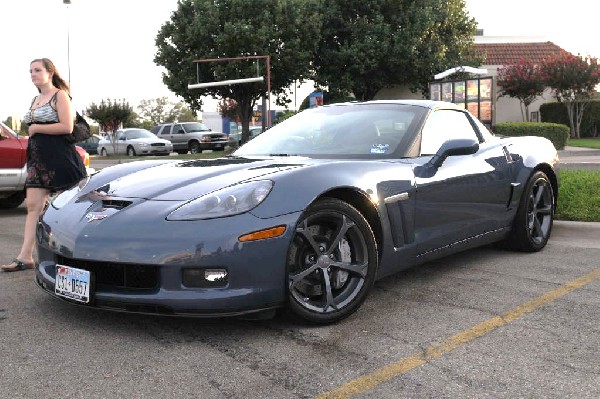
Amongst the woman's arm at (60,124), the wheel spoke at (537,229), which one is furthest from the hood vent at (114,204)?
the wheel spoke at (537,229)

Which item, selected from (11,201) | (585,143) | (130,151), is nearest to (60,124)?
(11,201)

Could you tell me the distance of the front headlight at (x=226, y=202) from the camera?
3.00 m

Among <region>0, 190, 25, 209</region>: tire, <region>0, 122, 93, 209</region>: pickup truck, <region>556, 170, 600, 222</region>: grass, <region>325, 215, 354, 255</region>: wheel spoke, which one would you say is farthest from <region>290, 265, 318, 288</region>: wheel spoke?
<region>0, 190, 25, 209</region>: tire

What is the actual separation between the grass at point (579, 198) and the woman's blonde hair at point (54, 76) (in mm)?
4867

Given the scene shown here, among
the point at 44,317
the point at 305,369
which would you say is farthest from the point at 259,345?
the point at 44,317

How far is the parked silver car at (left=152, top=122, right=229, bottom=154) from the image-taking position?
3344cm

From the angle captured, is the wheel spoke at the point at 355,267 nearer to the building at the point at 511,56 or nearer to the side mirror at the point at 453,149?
the side mirror at the point at 453,149

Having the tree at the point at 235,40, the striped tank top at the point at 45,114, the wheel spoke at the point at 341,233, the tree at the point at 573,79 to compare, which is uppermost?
the tree at the point at 235,40

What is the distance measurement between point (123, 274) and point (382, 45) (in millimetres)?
28327

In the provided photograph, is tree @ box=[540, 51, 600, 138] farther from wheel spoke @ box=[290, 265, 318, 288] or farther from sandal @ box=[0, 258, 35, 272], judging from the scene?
wheel spoke @ box=[290, 265, 318, 288]

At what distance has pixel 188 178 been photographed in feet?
11.4

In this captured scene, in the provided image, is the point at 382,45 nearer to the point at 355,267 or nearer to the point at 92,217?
the point at 355,267

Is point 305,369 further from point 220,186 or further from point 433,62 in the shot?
point 433,62

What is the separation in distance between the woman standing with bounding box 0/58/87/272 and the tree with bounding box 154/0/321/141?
78.8ft
